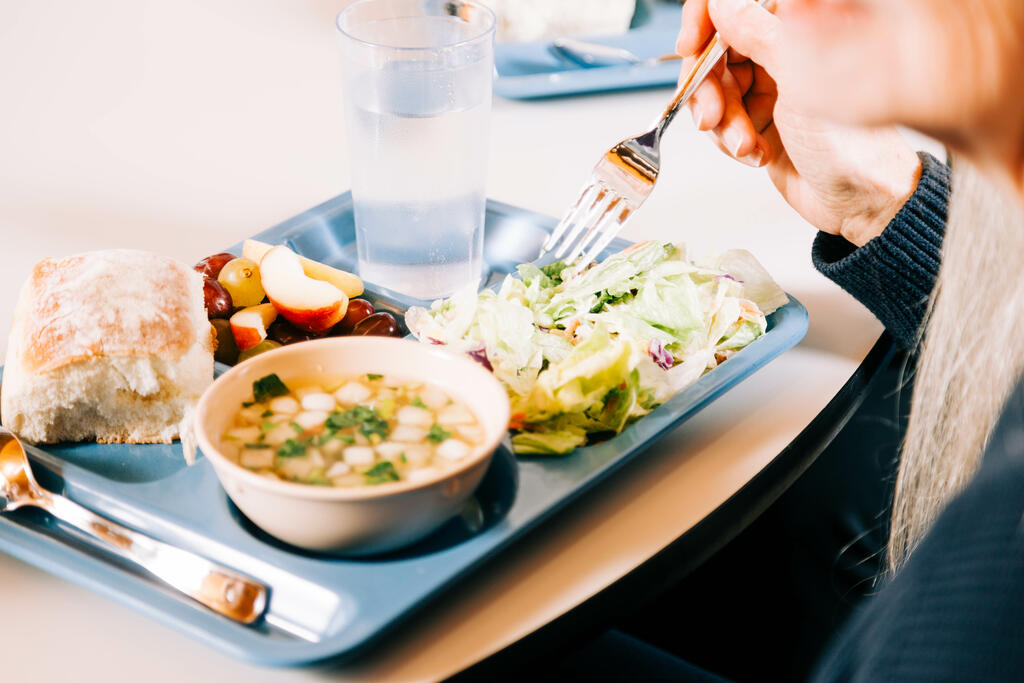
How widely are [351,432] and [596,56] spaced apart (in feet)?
5.22

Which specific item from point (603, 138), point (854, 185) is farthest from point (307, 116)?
point (854, 185)

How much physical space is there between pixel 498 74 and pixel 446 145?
0.94 meters

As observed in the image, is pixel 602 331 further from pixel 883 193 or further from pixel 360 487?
pixel 883 193

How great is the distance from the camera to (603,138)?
1973 millimetres

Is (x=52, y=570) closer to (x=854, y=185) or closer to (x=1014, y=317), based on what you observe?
(x=1014, y=317)

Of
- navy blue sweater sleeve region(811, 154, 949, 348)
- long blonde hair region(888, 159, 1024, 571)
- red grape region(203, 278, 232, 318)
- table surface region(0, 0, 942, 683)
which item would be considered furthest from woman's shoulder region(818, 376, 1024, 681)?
red grape region(203, 278, 232, 318)

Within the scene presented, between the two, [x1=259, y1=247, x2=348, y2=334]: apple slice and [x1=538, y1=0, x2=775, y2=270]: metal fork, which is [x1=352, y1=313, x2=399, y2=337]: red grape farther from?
[x1=538, y1=0, x2=775, y2=270]: metal fork

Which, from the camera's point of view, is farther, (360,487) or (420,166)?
(420,166)

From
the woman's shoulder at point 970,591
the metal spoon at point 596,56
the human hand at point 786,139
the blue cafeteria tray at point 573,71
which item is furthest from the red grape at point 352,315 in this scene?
the metal spoon at point 596,56

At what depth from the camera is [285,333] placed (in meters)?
1.21

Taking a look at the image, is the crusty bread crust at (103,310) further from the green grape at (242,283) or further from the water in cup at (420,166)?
the water in cup at (420,166)

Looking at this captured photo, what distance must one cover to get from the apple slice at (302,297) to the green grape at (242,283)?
0.01m

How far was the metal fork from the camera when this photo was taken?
138 cm

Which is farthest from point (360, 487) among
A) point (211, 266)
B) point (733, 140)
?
point (733, 140)
